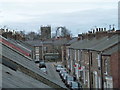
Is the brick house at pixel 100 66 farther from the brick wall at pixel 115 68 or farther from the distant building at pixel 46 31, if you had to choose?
the distant building at pixel 46 31

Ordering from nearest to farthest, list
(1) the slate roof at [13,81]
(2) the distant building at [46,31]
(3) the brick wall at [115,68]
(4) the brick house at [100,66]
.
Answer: (1) the slate roof at [13,81] → (3) the brick wall at [115,68] → (4) the brick house at [100,66] → (2) the distant building at [46,31]

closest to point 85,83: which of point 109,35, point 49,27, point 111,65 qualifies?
point 109,35

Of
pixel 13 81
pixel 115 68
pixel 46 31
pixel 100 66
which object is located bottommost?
pixel 46 31

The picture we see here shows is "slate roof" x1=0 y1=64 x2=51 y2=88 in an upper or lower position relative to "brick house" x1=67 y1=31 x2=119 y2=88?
upper

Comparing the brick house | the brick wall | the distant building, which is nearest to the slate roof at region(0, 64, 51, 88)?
the brick wall

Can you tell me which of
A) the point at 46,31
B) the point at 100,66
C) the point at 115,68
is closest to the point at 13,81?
the point at 115,68

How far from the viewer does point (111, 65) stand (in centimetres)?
1908

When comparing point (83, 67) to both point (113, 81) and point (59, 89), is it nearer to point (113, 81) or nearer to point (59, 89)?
point (113, 81)

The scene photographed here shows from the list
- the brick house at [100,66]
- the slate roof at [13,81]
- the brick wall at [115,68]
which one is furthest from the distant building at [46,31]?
the slate roof at [13,81]

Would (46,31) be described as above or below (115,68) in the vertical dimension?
below

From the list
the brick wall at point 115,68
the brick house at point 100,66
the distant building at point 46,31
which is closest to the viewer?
the brick wall at point 115,68

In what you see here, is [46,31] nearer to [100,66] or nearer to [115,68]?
[100,66]

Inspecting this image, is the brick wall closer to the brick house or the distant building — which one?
the brick house

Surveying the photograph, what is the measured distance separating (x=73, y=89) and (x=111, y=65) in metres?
7.74
